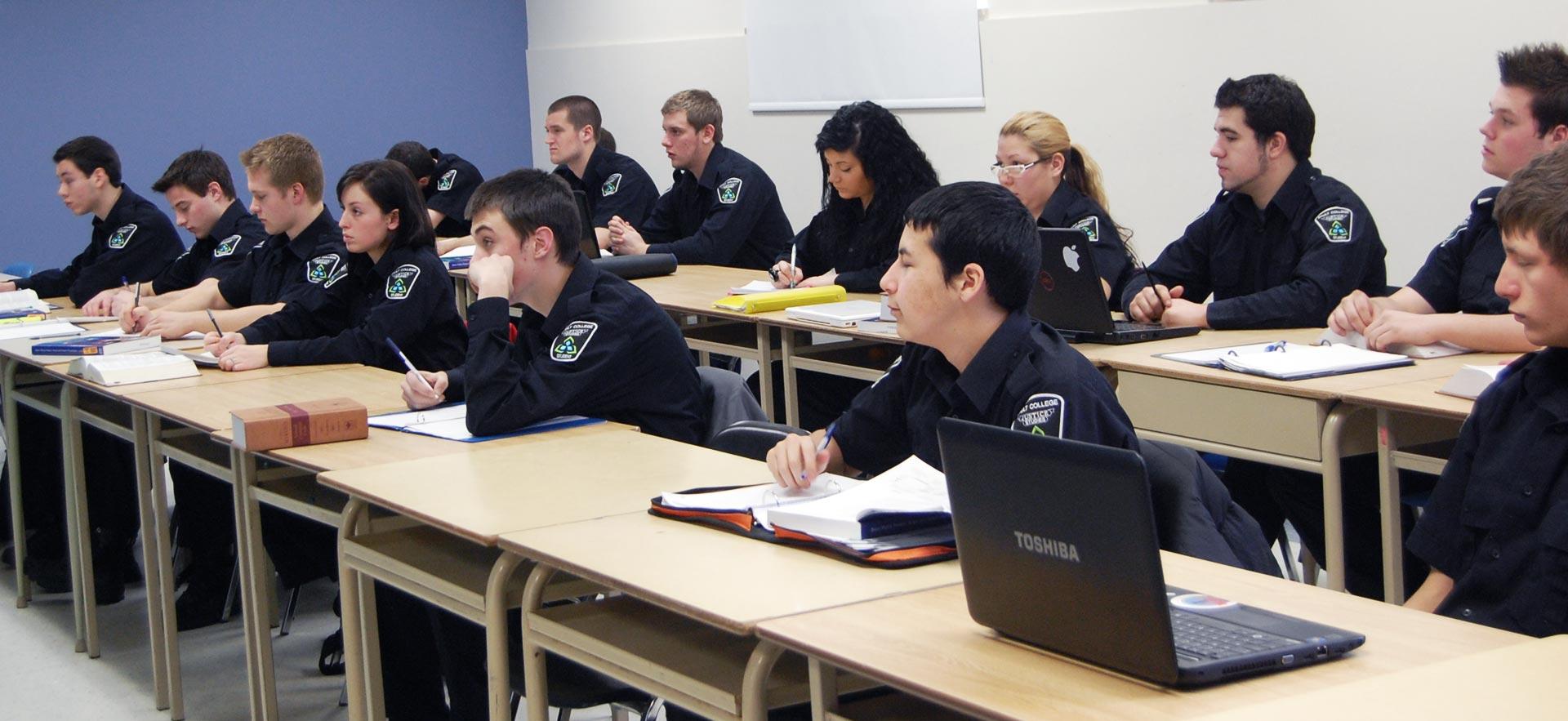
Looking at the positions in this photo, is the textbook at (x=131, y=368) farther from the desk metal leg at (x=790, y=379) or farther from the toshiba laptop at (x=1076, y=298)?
the toshiba laptop at (x=1076, y=298)

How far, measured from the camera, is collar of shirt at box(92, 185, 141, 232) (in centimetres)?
534

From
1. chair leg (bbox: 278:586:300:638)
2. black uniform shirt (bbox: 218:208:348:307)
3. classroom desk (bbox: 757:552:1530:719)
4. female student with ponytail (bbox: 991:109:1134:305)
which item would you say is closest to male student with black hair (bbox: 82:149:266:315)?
black uniform shirt (bbox: 218:208:348:307)

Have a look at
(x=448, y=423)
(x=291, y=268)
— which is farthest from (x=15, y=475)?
(x=448, y=423)

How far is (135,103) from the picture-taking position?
819cm

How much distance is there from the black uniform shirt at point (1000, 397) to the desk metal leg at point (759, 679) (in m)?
0.48

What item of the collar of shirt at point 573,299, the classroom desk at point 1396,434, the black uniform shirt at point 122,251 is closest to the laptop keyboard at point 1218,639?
the classroom desk at point 1396,434

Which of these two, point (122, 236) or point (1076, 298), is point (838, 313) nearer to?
point (1076, 298)

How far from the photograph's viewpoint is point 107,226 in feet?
17.5

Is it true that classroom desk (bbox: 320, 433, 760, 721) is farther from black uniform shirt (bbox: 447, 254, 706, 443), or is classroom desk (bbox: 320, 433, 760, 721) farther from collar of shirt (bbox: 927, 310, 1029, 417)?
collar of shirt (bbox: 927, 310, 1029, 417)

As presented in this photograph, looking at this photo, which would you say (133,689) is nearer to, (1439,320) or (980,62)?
(1439,320)

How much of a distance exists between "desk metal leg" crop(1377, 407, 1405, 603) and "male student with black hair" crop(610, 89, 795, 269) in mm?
3290

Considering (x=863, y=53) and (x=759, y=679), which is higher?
(x=863, y=53)

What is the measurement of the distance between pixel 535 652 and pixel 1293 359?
1.66 metres

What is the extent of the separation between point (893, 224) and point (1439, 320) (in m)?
1.81
